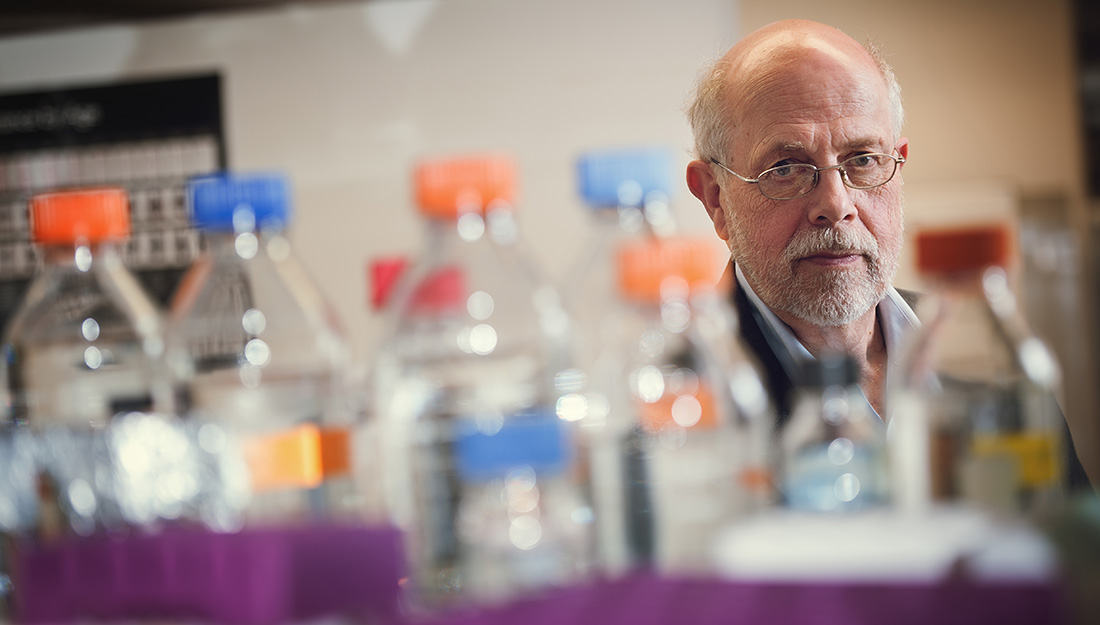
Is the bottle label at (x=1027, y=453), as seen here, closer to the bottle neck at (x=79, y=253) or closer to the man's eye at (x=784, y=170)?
the man's eye at (x=784, y=170)

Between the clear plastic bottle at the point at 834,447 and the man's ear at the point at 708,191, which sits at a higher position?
the man's ear at the point at 708,191

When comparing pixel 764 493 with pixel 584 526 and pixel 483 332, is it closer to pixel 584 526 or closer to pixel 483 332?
pixel 584 526

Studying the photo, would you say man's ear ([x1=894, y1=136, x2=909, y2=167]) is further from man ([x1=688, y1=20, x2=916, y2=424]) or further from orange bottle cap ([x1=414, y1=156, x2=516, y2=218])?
orange bottle cap ([x1=414, y1=156, x2=516, y2=218])

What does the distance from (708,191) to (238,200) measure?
24 centimetres

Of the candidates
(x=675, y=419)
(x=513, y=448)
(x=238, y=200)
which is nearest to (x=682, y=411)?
(x=675, y=419)

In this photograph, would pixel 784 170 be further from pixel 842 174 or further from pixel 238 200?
pixel 238 200

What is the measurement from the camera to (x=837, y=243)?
0.99 feet

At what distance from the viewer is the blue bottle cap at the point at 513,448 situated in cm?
34

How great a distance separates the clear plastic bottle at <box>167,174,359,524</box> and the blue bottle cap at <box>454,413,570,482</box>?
0.46ft

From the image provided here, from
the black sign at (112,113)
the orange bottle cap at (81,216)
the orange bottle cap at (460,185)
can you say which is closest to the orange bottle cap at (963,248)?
the orange bottle cap at (460,185)

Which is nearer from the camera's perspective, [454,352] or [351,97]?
[454,352]

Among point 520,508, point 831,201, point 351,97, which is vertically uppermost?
point 351,97

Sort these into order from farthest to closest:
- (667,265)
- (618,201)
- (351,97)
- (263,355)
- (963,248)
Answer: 1. (351,97)
2. (263,355)
3. (618,201)
4. (667,265)
5. (963,248)

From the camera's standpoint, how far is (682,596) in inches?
9.8
